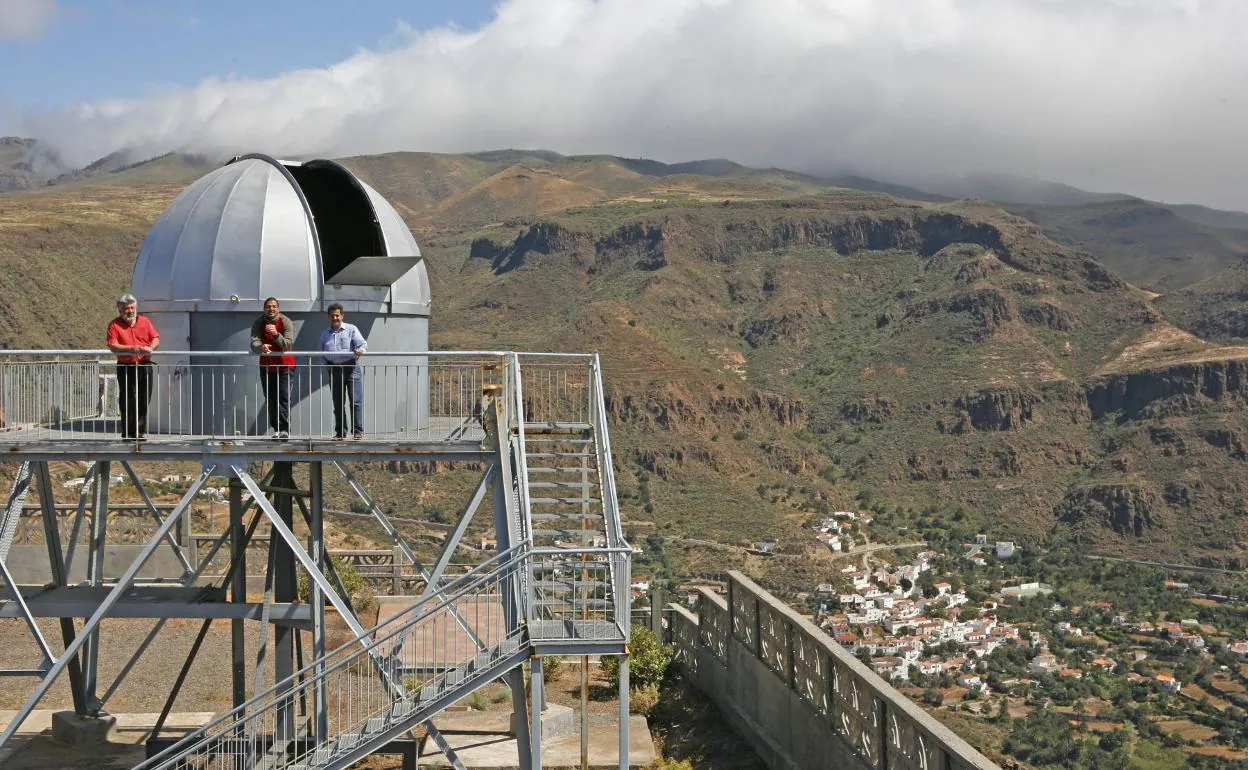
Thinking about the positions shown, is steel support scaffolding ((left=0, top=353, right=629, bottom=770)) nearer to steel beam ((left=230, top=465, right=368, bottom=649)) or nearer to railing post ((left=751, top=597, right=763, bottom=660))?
steel beam ((left=230, top=465, right=368, bottom=649))

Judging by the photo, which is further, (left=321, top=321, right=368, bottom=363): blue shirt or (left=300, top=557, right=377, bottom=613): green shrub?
(left=300, top=557, right=377, bottom=613): green shrub

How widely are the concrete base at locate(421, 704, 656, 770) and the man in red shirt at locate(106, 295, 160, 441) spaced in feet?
15.0

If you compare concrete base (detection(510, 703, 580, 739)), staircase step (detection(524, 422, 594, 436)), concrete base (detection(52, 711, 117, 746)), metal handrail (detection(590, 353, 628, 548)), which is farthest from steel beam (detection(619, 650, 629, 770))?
concrete base (detection(52, 711, 117, 746))

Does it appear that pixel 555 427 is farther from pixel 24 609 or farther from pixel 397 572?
pixel 397 572

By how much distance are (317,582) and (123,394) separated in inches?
107

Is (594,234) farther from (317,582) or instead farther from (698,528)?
(317,582)

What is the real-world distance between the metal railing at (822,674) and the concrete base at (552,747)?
4.92ft

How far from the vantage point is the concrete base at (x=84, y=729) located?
1530cm

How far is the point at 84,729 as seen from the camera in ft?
50.2

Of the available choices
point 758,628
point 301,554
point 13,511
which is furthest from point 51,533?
point 758,628

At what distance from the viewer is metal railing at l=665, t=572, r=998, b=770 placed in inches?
403

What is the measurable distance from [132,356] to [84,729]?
4.46 m

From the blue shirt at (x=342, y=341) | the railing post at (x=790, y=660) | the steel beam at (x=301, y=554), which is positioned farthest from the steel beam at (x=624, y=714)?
the blue shirt at (x=342, y=341)

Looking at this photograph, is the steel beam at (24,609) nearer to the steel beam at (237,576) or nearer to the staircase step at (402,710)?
the steel beam at (237,576)
